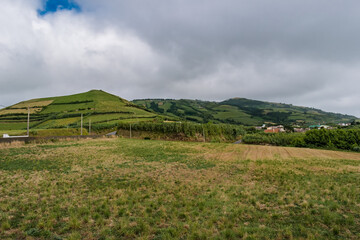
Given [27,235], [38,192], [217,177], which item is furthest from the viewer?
[217,177]

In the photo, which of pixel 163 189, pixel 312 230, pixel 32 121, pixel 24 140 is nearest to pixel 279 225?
pixel 312 230

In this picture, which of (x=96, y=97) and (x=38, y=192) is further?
(x=96, y=97)

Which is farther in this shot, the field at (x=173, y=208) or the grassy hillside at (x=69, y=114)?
the grassy hillside at (x=69, y=114)

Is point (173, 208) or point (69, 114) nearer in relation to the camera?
point (173, 208)

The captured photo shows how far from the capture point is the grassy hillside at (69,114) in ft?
310

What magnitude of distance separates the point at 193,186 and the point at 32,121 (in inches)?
5116

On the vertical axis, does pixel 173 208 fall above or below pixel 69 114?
below

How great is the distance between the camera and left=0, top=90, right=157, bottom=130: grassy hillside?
310ft

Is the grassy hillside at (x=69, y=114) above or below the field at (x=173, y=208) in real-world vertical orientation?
above

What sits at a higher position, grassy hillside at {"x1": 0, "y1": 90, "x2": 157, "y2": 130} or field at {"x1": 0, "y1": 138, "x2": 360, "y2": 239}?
grassy hillside at {"x1": 0, "y1": 90, "x2": 157, "y2": 130}

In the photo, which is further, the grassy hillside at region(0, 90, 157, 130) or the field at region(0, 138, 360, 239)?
the grassy hillside at region(0, 90, 157, 130)

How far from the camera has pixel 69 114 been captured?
351 ft

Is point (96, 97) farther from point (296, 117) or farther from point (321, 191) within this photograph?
point (296, 117)

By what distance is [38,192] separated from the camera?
10.2 m
